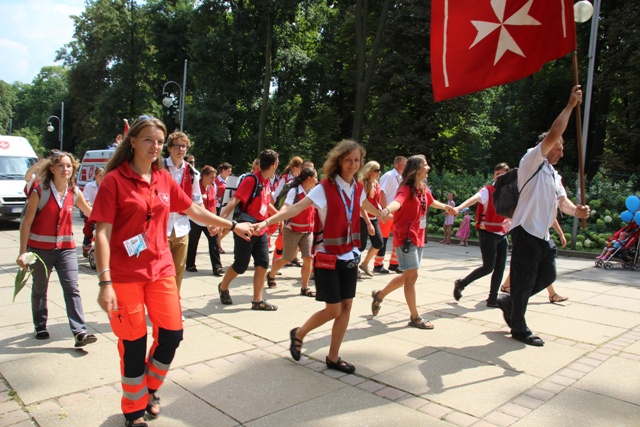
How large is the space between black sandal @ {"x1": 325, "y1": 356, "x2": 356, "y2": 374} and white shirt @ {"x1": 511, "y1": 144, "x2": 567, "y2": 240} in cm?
224

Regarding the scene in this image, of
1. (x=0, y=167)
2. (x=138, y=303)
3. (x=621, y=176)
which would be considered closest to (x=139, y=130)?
(x=138, y=303)

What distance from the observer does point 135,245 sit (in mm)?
3154

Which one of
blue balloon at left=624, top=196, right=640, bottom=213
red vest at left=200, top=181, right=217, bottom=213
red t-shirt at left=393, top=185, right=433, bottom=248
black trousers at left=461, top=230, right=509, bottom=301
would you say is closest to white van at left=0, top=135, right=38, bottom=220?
red vest at left=200, top=181, right=217, bottom=213

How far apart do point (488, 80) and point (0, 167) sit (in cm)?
1765

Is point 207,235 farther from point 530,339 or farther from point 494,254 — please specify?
point 530,339

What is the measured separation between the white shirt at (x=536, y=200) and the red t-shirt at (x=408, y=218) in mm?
1013

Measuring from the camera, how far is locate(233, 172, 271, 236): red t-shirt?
21.1ft

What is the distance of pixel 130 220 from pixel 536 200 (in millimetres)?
3835

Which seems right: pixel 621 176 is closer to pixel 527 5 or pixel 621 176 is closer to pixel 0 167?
pixel 527 5

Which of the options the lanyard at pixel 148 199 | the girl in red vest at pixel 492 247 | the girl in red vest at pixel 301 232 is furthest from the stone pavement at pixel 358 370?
the lanyard at pixel 148 199

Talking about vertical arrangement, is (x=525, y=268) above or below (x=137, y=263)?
below

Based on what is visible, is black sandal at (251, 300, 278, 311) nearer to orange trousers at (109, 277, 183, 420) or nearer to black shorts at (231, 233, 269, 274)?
black shorts at (231, 233, 269, 274)

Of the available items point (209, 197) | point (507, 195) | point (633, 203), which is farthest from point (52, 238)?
point (633, 203)

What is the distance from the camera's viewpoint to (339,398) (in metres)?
3.82
